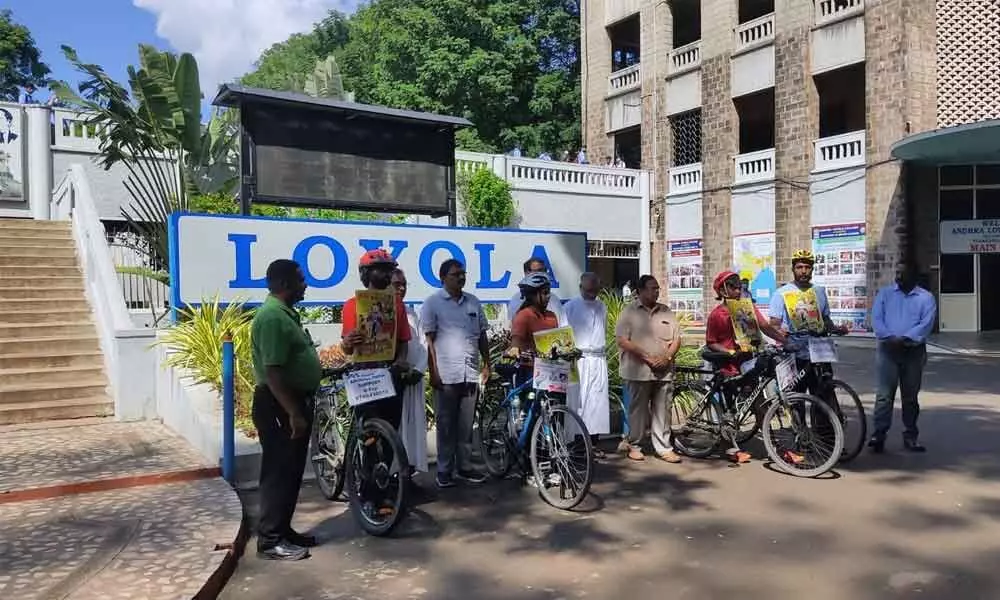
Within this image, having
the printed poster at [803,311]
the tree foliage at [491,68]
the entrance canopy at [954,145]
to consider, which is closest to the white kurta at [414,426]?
the printed poster at [803,311]

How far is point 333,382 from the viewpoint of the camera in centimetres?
581

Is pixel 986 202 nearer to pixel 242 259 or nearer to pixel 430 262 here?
pixel 430 262

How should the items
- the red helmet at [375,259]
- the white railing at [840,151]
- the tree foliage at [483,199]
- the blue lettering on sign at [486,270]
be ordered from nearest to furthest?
the red helmet at [375,259], the blue lettering on sign at [486,270], the tree foliage at [483,199], the white railing at [840,151]

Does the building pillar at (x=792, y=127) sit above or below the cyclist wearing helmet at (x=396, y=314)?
above

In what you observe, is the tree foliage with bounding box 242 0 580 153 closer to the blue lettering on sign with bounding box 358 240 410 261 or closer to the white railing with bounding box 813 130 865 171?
the white railing with bounding box 813 130 865 171

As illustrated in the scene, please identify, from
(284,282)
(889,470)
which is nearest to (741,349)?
(889,470)

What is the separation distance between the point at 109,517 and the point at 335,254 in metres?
4.15

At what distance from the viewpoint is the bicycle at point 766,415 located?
6355mm

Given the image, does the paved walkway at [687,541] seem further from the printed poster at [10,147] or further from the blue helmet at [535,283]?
the printed poster at [10,147]

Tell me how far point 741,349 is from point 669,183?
19.2 m

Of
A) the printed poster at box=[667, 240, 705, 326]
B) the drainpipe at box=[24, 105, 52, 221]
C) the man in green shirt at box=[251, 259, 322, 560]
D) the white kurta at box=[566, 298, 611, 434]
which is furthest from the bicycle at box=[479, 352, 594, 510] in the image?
the printed poster at box=[667, 240, 705, 326]

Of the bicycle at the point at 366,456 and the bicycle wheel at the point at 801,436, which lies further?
the bicycle wheel at the point at 801,436

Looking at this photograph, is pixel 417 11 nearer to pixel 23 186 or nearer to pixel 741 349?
pixel 23 186

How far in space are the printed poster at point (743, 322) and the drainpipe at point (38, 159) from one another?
15.7 meters
